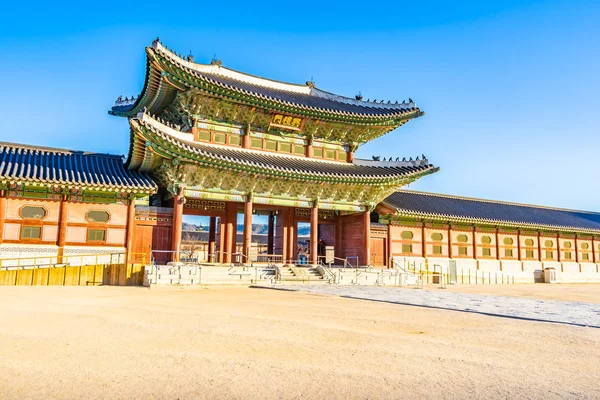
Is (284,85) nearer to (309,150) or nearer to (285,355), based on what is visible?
(309,150)

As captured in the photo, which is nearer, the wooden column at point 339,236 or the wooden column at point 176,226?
the wooden column at point 176,226

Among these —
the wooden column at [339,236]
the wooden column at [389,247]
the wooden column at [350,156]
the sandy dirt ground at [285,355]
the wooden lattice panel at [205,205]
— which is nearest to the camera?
the sandy dirt ground at [285,355]

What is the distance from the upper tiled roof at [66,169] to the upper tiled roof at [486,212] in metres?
15.6

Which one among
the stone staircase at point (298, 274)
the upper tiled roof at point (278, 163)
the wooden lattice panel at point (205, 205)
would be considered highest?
the upper tiled roof at point (278, 163)

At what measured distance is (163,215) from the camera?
23.1 meters

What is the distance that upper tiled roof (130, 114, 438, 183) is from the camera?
20.7m

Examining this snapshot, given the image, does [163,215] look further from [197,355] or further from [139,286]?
[197,355]

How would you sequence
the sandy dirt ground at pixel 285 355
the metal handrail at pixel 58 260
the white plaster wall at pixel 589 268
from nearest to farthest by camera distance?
the sandy dirt ground at pixel 285 355 → the metal handrail at pixel 58 260 → the white plaster wall at pixel 589 268

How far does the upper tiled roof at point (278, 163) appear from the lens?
67.8 ft

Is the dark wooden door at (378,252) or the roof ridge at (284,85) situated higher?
the roof ridge at (284,85)

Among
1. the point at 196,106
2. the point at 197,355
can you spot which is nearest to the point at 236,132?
the point at 196,106

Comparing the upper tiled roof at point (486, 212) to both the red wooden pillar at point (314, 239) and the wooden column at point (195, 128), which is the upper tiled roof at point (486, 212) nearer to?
the red wooden pillar at point (314, 239)

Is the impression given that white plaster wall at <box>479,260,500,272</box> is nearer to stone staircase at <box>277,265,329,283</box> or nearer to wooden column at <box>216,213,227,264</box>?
stone staircase at <box>277,265,329,283</box>

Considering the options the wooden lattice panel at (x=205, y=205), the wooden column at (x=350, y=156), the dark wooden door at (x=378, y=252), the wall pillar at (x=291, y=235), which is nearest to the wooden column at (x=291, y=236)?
the wall pillar at (x=291, y=235)
